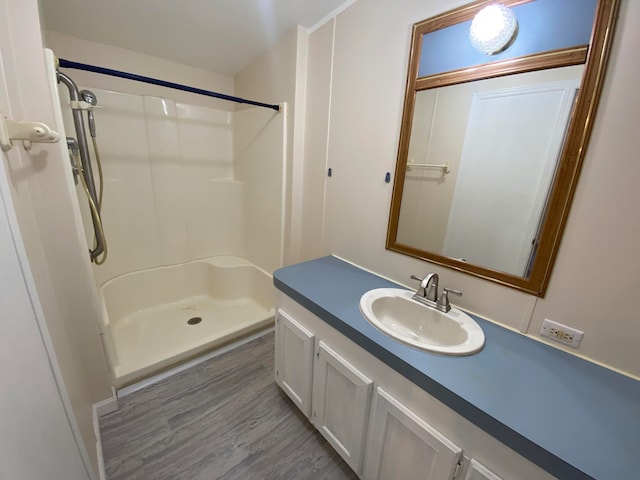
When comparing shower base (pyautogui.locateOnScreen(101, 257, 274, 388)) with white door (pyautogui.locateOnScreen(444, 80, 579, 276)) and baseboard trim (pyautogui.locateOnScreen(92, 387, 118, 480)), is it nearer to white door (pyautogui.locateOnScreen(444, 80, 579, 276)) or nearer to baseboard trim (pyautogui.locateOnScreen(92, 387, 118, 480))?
baseboard trim (pyautogui.locateOnScreen(92, 387, 118, 480))

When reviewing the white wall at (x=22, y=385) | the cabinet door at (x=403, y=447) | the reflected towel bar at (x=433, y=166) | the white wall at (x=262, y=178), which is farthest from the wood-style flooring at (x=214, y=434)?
the reflected towel bar at (x=433, y=166)

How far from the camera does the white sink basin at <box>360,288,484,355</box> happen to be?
3.13 ft

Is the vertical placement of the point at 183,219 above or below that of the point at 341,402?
above

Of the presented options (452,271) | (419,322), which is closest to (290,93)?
(452,271)

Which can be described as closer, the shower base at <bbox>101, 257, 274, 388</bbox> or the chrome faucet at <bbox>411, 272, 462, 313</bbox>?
the chrome faucet at <bbox>411, 272, 462, 313</bbox>

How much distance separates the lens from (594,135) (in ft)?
2.78

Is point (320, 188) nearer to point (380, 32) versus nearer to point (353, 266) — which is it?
point (353, 266)

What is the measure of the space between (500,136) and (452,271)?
0.62m

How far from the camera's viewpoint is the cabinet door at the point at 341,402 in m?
1.04

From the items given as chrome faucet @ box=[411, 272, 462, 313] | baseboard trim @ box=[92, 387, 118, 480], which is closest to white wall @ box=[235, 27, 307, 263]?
chrome faucet @ box=[411, 272, 462, 313]

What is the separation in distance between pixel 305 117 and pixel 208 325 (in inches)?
76.2

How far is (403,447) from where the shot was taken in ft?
3.00

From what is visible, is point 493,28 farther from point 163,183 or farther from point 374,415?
point 163,183

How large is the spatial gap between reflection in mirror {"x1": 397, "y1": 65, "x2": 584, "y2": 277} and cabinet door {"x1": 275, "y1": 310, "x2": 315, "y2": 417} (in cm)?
77
